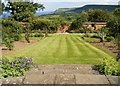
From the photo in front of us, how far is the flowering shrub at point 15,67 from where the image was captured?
3.79 metres

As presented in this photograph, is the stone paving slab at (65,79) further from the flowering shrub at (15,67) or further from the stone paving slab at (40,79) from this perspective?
the flowering shrub at (15,67)

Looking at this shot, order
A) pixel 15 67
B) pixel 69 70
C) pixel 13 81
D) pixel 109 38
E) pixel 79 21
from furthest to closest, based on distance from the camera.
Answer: pixel 79 21 < pixel 109 38 < pixel 69 70 < pixel 15 67 < pixel 13 81

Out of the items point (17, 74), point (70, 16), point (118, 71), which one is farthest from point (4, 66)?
point (70, 16)

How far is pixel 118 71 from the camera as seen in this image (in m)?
3.83

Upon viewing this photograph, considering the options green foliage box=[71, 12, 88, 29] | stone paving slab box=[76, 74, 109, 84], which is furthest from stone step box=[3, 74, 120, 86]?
green foliage box=[71, 12, 88, 29]

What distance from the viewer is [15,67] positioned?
407cm

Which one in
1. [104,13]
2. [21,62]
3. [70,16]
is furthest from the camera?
[70,16]

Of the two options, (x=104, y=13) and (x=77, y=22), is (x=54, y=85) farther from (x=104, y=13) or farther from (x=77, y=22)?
(x=104, y=13)

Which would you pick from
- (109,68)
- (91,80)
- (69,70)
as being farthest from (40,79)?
(69,70)

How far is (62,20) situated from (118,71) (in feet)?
114

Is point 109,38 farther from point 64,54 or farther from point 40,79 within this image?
point 40,79

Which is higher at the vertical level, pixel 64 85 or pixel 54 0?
pixel 54 0

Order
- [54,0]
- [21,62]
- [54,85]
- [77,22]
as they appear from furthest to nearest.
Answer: [77,22] < [21,62] < [54,0] < [54,85]

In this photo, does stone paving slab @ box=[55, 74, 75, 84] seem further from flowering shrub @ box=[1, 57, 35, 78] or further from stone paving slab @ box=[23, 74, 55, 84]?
flowering shrub @ box=[1, 57, 35, 78]
